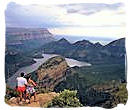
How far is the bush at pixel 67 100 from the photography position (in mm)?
2125

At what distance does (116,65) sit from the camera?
210 cm

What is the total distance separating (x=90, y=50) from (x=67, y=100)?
0.28 metres

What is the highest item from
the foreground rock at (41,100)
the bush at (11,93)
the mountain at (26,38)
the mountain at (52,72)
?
the mountain at (26,38)

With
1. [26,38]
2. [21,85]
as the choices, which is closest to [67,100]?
[21,85]

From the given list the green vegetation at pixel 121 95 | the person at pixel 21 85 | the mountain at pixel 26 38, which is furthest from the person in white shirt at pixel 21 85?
the green vegetation at pixel 121 95

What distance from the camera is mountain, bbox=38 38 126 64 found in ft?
6.90

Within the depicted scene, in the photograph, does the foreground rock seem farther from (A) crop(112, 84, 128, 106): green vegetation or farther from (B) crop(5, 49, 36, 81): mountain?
(A) crop(112, 84, 128, 106): green vegetation

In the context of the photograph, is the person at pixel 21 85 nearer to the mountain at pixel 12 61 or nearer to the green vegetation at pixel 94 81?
the mountain at pixel 12 61

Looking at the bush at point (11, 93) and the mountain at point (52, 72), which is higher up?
the mountain at point (52, 72)

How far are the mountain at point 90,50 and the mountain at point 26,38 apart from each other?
4 cm

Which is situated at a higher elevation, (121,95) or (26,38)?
(26,38)

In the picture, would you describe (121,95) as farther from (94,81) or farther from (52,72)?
(52,72)

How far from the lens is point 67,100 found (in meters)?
2.13

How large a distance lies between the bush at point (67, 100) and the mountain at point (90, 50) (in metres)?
0.19
